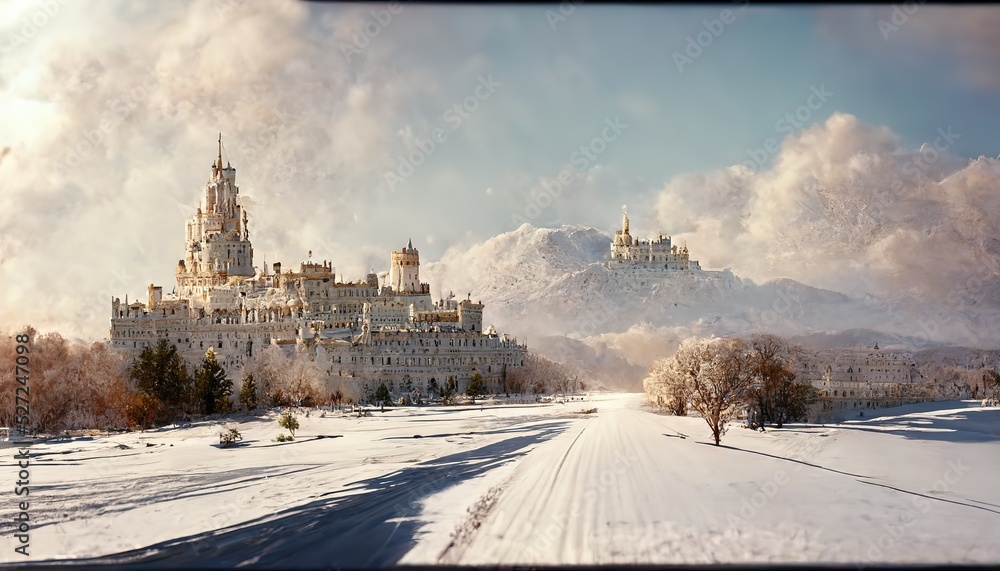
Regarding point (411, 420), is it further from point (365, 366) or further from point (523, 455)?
point (365, 366)

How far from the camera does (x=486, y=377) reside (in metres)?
99.5

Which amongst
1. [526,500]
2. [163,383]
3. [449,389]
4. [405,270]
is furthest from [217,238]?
[526,500]

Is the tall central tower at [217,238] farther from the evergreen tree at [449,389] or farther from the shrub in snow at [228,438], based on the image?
the shrub in snow at [228,438]

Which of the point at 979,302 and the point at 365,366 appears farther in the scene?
the point at 979,302

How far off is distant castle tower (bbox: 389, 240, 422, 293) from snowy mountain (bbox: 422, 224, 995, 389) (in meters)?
22.7

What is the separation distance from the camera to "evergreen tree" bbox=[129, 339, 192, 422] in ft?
187

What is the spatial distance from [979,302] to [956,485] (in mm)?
87259

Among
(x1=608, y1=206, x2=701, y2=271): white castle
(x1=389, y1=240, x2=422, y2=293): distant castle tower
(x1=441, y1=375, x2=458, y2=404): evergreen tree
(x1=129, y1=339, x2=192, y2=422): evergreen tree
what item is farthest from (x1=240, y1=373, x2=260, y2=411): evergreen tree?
(x1=608, y1=206, x2=701, y2=271): white castle

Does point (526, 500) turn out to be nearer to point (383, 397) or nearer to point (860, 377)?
point (860, 377)

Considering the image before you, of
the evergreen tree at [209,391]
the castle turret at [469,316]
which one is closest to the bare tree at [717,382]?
the evergreen tree at [209,391]

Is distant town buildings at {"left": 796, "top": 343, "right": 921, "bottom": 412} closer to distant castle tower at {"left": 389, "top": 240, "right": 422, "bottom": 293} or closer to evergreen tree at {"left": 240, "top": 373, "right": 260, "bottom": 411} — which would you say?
evergreen tree at {"left": 240, "top": 373, "right": 260, "bottom": 411}

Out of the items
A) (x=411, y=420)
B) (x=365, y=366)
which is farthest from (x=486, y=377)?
(x=411, y=420)

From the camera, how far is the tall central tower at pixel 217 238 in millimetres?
120125

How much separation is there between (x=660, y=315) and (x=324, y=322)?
2393 inches
